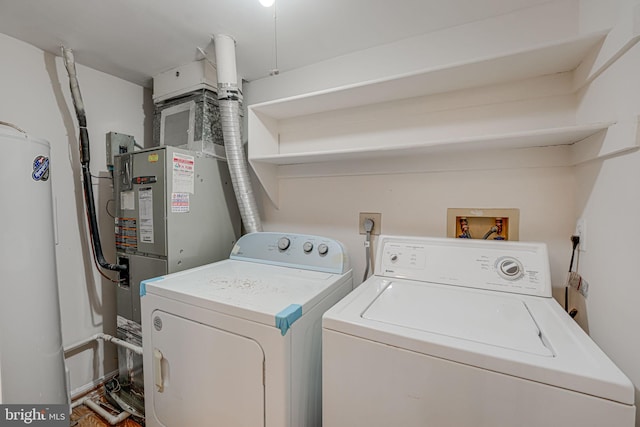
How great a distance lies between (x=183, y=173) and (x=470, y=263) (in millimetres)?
1598

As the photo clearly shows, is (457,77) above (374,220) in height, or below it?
above

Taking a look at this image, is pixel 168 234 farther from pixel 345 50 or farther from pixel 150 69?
pixel 345 50

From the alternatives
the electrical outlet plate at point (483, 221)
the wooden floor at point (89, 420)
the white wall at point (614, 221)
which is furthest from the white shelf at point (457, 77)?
the wooden floor at point (89, 420)

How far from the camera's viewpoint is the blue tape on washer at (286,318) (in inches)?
35.7

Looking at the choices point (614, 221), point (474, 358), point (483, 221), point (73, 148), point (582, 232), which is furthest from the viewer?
point (73, 148)

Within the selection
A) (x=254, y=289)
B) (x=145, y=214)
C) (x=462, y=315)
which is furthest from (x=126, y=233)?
(x=462, y=315)

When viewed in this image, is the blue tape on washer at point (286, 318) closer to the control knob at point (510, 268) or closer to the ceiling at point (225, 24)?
the control knob at point (510, 268)

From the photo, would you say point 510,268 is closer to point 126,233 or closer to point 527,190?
point 527,190

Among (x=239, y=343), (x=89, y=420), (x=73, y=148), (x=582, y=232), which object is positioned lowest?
(x=89, y=420)

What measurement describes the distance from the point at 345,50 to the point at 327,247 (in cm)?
121

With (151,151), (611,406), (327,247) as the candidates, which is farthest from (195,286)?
(611,406)

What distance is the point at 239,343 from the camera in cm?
100

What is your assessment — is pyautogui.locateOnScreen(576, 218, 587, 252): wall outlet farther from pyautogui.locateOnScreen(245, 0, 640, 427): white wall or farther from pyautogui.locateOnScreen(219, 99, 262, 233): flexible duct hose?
pyautogui.locateOnScreen(219, 99, 262, 233): flexible duct hose

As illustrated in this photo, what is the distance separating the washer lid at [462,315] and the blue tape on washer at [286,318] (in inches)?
9.4
